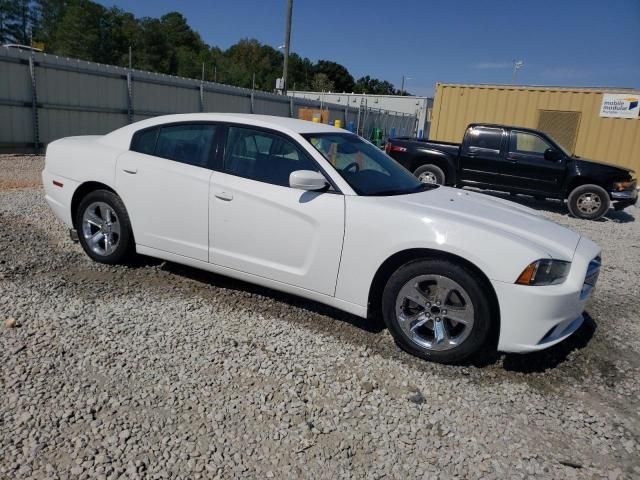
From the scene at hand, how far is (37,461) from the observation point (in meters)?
2.23

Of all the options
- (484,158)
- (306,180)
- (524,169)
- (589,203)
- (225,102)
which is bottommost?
(589,203)

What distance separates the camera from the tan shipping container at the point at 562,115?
48.7 feet

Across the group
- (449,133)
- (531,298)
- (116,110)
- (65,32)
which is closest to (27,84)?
(116,110)

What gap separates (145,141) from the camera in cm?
440

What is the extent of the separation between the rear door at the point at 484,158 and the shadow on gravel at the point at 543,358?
282 inches

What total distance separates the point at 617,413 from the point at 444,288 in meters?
1.23

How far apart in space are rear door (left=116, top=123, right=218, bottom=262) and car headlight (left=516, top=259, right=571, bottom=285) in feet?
7.75

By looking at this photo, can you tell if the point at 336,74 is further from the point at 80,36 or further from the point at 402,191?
the point at 402,191

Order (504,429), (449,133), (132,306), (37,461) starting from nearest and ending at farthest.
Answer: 1. (37,461)
2. (504,429)
3. (132,306)
4. (449,133)

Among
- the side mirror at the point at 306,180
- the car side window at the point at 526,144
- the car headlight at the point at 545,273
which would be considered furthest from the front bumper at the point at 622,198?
the side mirror at the point at 306,180

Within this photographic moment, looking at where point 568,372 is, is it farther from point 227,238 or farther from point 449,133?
point 449,133

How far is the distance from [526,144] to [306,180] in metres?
8.51

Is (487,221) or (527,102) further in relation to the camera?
(527,102)

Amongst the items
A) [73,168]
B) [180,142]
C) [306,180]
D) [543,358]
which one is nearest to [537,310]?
[543,358]
